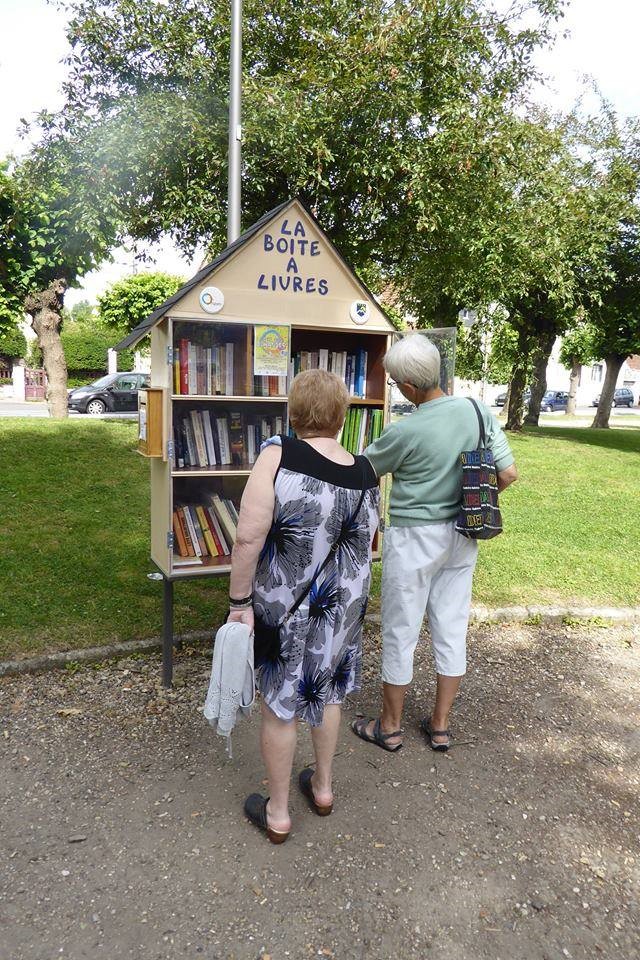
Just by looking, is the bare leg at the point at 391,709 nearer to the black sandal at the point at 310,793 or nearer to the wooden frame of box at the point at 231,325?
the black sandal at the point at 310,793

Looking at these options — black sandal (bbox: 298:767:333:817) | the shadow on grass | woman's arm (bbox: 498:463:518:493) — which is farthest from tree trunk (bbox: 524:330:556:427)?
black sandal (bbox: 298:767:333:817)

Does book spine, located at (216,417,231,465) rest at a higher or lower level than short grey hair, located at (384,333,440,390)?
lower

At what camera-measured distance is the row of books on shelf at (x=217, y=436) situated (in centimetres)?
430

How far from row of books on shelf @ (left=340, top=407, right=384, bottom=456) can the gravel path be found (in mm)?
1553

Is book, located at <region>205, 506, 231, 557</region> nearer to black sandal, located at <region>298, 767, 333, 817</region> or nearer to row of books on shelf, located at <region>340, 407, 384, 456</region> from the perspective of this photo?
row of books on shelf, located at <region>340, 407, 384, 456</region>

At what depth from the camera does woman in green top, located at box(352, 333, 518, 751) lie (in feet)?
10.4

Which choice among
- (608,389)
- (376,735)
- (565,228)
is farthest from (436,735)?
(608,389)

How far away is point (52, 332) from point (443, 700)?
12.0m

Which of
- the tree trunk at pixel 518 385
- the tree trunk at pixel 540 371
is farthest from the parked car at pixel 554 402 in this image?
the tree trunk at pixel 518 385

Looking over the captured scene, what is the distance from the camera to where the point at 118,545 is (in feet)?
21.4

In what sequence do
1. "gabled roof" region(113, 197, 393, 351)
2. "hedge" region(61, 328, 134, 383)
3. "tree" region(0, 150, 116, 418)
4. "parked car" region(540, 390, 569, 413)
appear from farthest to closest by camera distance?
"parked car" region(540, 390, 569, 413) < "hedge" region(61, 328, 134, 383) < "tree" region(0, 150, 116, 418) < "gabled roof" region(113, 197, 393, 351)

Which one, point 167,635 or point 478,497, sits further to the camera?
point 167,635

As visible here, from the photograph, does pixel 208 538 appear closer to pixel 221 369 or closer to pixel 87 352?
pixel 221 369

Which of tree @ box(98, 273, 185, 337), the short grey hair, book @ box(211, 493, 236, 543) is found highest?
tree @ box(98, 273, 185, 337)
